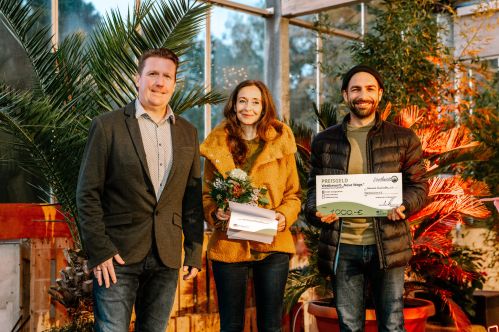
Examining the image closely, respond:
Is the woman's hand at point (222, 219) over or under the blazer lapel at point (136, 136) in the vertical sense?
under

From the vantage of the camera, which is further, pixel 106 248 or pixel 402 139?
pixel 402 139

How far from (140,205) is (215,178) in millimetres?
565

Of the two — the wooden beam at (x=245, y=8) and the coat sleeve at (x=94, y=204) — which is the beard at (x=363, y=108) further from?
the wooden beam at (x=245, y=8)

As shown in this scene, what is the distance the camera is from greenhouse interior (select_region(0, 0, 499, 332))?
2.62 metres

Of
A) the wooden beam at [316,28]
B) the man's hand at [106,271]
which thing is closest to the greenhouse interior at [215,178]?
the man's hand at [106,271]

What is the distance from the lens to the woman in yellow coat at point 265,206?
302 centimetres

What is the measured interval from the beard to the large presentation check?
0.28 meters

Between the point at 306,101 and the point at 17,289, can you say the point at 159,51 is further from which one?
the point at 306,101

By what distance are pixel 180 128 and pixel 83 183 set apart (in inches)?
18.7

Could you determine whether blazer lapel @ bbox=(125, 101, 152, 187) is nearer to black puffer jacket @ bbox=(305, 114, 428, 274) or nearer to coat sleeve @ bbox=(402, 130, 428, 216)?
black puffer jacket @ bbox=(305, 114, 428, 274)

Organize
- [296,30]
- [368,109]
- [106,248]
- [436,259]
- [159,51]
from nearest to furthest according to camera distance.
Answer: [106,248] → [159,51] → [368,109] → [436,259] → [296,30]

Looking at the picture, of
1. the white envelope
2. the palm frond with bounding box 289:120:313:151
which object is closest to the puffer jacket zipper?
the white envelope

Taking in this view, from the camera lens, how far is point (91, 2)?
5.82m

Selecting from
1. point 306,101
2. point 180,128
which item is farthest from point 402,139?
point 306,101
